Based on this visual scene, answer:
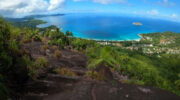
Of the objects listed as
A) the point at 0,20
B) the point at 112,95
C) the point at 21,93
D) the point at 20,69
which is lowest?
the point at 112,95

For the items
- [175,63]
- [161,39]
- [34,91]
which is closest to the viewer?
[34,91]

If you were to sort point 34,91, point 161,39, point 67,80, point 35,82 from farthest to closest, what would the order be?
1. point 161,39
2. point 67,80
3. point 35,82
4. point 34,91

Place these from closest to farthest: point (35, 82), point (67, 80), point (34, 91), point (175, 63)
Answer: point (34, 91)
point (35, 82)
point (67, 80)
point (175, 63)

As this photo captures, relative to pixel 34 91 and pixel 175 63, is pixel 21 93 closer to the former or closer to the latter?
pixel 34 91

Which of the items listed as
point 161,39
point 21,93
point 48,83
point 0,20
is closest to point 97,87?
point 48,83

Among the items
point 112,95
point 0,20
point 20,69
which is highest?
point 0,20

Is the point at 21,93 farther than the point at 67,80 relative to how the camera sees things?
No

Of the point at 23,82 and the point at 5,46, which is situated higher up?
the point at 5,46

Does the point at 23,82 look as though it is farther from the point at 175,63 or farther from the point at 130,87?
the point at 175,63

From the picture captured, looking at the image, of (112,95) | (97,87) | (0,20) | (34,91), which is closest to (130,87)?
(112,95)
